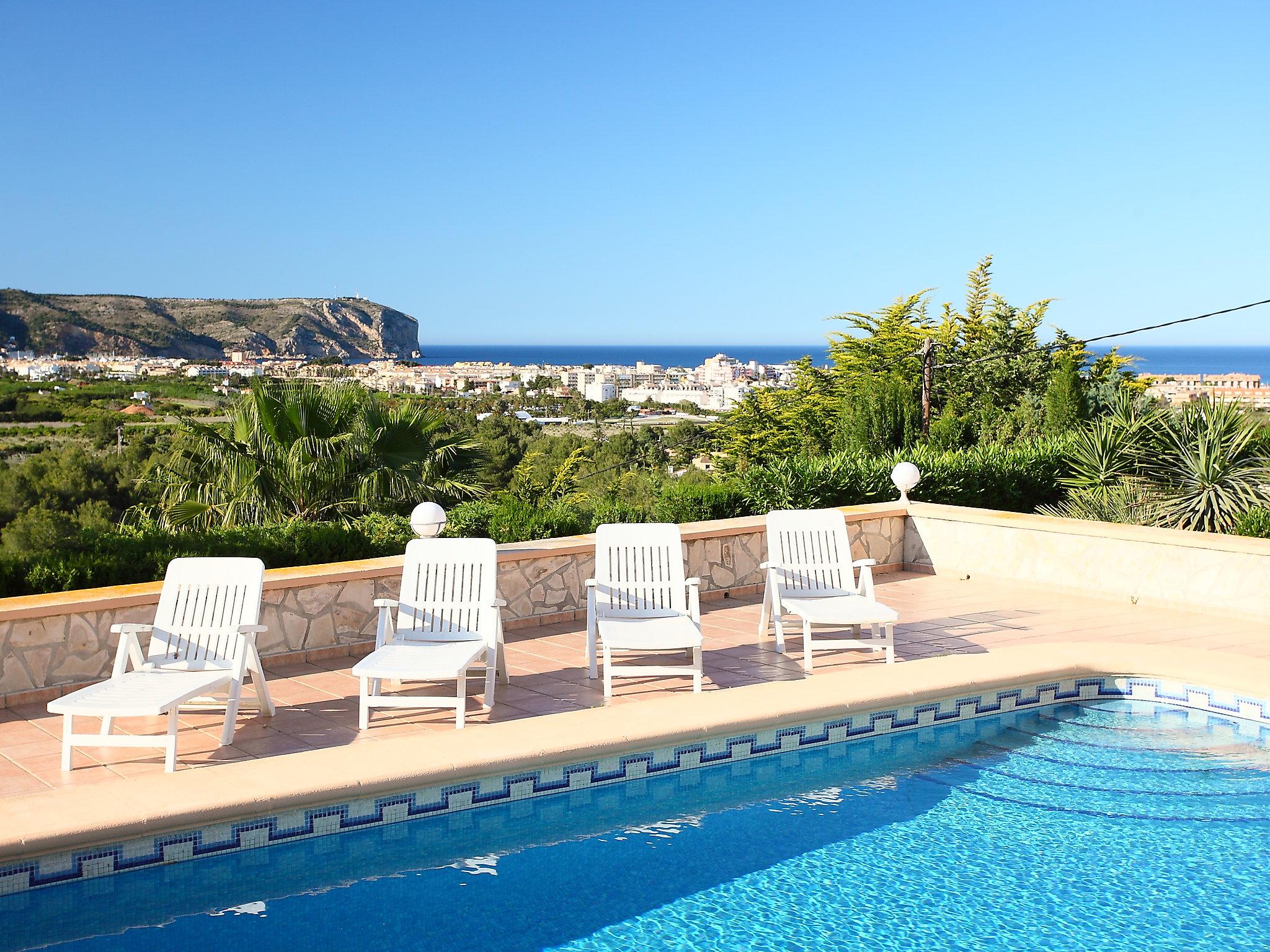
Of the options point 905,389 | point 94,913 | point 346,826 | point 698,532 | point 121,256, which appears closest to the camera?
point 94,913

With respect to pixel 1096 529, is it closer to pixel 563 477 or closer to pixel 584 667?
pixel 584 667

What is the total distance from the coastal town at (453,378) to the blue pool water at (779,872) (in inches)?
281

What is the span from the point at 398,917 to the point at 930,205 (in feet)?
255

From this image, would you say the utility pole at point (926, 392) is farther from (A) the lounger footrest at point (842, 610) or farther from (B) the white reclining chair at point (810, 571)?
(A) the lounger footrest at point (842, 610)

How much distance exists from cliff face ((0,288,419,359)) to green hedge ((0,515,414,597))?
47.0m

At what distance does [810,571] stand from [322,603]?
3339 mm

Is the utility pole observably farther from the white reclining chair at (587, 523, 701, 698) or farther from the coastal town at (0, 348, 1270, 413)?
the white reclining chair at (587, 523, 701, 698)

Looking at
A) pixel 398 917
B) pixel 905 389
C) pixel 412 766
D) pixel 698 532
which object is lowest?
pixel 398 917

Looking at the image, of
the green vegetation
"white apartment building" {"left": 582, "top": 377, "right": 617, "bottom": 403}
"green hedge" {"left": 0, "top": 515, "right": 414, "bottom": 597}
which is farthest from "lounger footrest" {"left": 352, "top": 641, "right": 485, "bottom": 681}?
"white apartment building" {"left": 582, "top": 377, "right": 617, "bottom": 403}

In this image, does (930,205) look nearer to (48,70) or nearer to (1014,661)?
(48,70)

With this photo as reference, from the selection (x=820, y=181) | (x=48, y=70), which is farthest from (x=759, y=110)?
(x=48, y=70)

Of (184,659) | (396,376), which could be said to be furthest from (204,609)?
(396,376)

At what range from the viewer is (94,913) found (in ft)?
13.7

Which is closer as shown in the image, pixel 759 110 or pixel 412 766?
pixel 412 766
